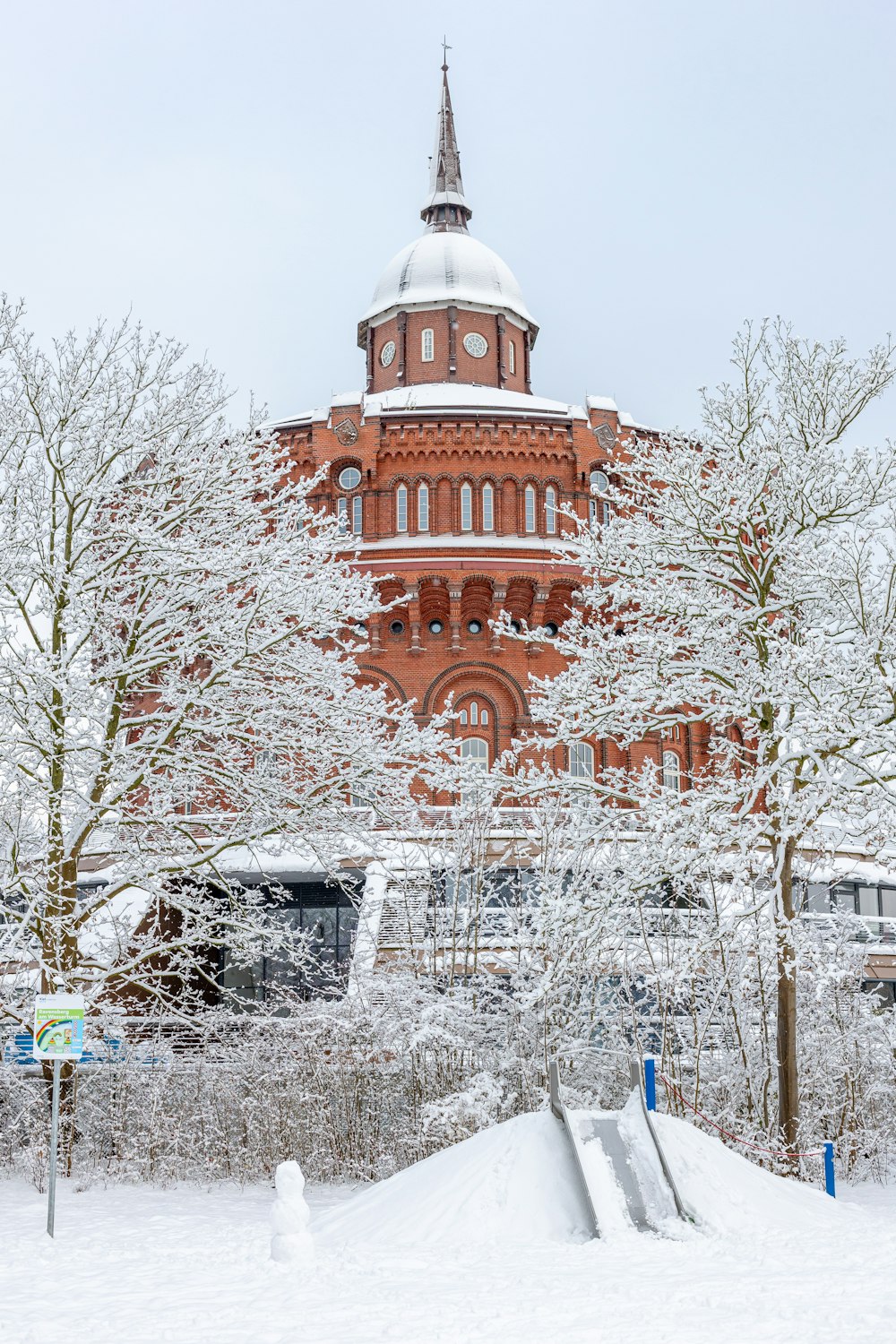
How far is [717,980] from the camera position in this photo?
14992 mm

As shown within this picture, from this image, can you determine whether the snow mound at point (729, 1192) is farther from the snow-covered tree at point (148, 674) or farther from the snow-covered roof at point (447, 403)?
the snow-covered roof at point (447, 403)

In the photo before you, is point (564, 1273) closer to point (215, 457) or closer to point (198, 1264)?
point (198, 1264)

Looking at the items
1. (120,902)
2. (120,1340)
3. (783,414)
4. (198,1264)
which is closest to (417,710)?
(120,902)

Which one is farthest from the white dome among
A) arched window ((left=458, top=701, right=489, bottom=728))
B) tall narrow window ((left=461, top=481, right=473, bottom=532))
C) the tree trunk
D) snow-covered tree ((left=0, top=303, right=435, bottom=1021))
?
the tree trunk

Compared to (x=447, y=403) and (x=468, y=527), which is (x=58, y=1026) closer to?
(x=468, y=527)

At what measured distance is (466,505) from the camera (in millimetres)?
36031

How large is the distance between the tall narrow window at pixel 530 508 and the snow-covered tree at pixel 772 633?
19693mm

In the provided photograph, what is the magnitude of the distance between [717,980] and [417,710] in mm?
20347

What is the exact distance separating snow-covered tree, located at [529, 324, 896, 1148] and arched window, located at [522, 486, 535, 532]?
1969 cm

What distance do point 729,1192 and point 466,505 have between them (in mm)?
27229

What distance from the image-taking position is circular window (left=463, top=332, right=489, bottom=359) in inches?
1959

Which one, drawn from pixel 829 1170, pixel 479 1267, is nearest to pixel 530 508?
pixel 829 1170

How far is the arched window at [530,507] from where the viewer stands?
118 ft

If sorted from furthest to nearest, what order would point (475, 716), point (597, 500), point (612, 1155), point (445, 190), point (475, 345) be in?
point (445, 190) < point (475, 345) < point (597, 500) < point (475, 716) < point (612, 1155)
